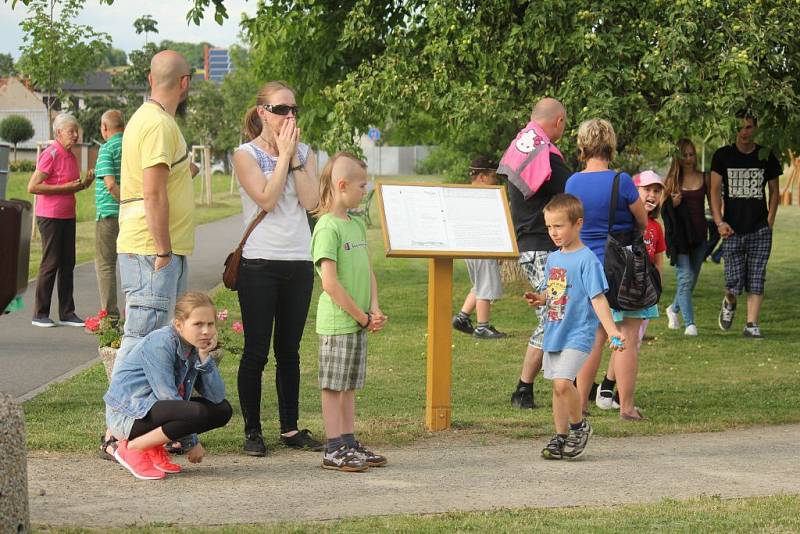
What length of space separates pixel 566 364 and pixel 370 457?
3.81 feet

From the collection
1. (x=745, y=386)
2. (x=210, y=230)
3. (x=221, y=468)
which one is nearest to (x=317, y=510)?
(x=221, y=468)

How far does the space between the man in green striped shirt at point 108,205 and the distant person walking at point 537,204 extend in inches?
159

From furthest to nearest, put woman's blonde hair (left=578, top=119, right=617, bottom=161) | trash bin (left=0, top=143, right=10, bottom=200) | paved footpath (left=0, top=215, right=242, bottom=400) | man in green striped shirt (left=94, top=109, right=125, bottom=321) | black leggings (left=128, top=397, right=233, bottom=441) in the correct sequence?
man in green striped shirt (left=94, top=109, right=125, bottom=321), paved footpath (left=0, top=215, right=242, bottom=400), woman's blonde hair (left=578, top=119, right=617, bottom=161), trash bin (left=0, top=143, right=10, bottom=200), black leggings (left=128, top=397, right=233, bottom=441)

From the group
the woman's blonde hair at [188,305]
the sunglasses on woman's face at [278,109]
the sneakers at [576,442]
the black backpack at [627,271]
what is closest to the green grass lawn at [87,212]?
the sunglasses on woman's face at [278,109]

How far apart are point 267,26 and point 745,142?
18.2 feet

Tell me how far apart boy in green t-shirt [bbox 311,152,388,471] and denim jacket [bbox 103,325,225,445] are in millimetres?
598

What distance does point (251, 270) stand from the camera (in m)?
6.73

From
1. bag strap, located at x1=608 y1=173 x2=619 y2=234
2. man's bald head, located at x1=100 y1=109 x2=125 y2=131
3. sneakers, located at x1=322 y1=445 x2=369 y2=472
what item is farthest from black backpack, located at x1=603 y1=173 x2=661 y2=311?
man's bald head, located at x1=100 y1=109 x2=125 y2=131

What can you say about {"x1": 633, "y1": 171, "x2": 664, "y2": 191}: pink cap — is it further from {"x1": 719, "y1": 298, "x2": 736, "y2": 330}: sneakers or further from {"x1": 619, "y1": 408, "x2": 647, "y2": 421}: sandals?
{"x1": 719, "y1": 298, "x2": 736, "y2": 330}: sneakers

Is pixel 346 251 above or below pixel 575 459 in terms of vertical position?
above

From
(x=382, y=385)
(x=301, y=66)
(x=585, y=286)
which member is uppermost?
(x=301, y=66)

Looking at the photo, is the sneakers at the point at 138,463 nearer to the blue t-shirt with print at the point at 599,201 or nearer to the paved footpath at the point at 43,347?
the paved footpath at the point at 43,347

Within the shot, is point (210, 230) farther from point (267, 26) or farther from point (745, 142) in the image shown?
point (745, 142)

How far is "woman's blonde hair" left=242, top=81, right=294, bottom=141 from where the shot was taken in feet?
22.3
